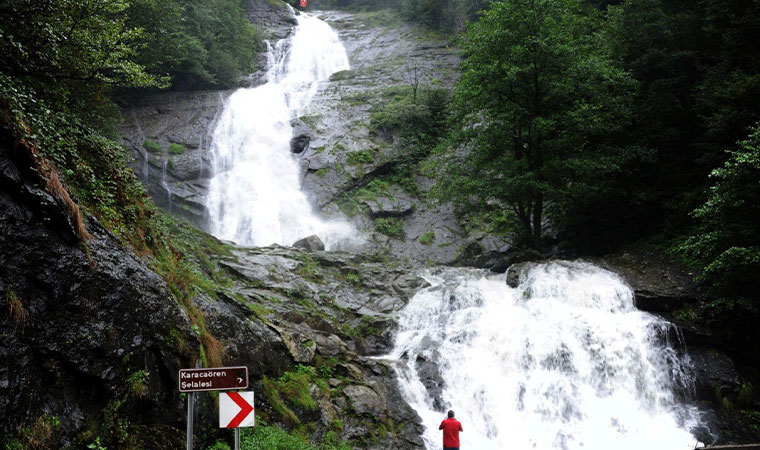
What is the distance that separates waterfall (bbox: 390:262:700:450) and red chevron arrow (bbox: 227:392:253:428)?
5.88m

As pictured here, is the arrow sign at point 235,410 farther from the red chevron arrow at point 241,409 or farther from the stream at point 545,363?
the stream at point 545,363

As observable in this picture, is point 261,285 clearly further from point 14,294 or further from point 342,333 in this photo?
point 14,294

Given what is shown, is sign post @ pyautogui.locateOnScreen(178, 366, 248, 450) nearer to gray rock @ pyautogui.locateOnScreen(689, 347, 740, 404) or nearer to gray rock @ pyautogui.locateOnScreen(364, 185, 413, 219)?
gray rock @ pyautogui.locateOnScreen(689, 347, 740, 404)

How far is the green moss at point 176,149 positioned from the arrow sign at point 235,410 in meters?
22.6

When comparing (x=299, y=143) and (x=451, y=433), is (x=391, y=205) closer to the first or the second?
(x=299, y=143)

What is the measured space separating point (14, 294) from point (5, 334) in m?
0.43

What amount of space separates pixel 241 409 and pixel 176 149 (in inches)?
904

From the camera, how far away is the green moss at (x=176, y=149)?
80.2ft

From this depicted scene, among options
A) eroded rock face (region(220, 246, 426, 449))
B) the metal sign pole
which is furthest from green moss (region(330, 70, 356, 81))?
the metal sign pole

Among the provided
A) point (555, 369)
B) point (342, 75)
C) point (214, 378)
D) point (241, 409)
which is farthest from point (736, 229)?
point (342, 75)

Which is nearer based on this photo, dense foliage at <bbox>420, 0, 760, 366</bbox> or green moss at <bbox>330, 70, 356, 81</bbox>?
dense foliage at <bbox>420, 0, 760, 366</bbox>

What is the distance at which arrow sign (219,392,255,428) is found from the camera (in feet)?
15.9

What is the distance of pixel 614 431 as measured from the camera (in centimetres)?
997

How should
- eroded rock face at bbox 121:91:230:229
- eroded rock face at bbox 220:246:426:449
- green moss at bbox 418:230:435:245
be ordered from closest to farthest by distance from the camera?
eroded rock face at bbox 220:246:426:449
green moss at bbox 418:230:435:245
eroded rock face at bbox 121:91:230:229
